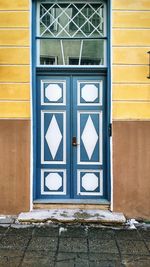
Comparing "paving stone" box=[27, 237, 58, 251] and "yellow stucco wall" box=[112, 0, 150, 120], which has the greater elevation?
"yellow stucco wall" box=[112, 0, 150, 120]

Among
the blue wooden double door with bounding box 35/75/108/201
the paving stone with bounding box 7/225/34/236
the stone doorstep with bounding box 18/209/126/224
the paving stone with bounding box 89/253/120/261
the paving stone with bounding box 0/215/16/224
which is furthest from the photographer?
the blue wooden double door with bounding box 35/75/108/201

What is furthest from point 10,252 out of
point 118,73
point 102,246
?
point 118,73

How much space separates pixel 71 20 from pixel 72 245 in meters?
3.97

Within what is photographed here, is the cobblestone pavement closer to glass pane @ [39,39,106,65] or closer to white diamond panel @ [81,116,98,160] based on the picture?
white diamond panel @ [81,116,98,160]

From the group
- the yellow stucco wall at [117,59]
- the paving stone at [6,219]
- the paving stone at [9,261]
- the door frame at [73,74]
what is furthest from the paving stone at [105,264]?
the yellow stucco wall at [117,59]

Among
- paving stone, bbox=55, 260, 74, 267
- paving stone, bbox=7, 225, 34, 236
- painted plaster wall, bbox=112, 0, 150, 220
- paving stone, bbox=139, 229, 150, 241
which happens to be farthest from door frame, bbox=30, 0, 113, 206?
paving stone, bbox=55, 260, 74, 267

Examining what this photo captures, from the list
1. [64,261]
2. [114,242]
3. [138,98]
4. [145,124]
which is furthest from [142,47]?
[64,261]

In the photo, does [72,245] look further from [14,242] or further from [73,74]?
[73,74]

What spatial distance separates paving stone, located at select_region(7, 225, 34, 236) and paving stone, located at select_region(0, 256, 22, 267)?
0.83m

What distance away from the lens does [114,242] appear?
482 cm

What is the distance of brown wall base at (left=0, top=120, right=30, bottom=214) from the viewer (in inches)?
234

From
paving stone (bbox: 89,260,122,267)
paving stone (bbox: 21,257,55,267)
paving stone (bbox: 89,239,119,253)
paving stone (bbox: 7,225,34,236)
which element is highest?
paving stone (bbox: 7,225,34,236)

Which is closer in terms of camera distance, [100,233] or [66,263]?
[66,263]

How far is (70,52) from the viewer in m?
6.21
